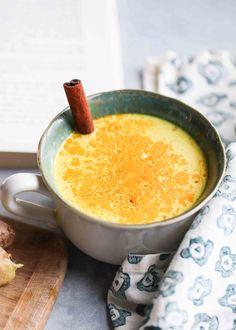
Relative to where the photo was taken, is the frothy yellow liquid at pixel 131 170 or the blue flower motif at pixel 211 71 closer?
the frothy yellow liquid at pixel 131 170

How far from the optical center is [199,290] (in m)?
0.84

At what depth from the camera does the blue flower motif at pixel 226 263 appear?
88 centimetres

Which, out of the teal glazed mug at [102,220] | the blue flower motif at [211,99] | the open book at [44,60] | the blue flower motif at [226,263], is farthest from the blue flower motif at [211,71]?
the blue flower motif at [226,263]

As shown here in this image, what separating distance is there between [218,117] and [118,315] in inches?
20.6

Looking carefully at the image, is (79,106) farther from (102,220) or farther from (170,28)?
(170,28)

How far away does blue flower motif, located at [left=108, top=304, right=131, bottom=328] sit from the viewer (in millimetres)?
896

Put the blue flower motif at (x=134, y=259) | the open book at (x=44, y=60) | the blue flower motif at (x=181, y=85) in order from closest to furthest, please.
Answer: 1. the blue flower motif at (x=134, y=259)
2. the open book at (x=44, y=60)
3. the blue flower motif at (x=181, y=85)

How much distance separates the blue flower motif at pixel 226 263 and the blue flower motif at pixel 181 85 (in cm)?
49

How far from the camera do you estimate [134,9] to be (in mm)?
1545

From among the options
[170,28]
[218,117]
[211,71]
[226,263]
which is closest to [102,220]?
[226,263]

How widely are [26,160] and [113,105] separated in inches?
8.8

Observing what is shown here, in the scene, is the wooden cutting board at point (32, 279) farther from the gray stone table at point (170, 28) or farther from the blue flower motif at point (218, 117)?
the blue flower motif at point (218, 117)

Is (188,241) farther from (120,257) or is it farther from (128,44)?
(128,44)

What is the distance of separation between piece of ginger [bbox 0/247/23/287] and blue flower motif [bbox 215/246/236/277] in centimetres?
33
